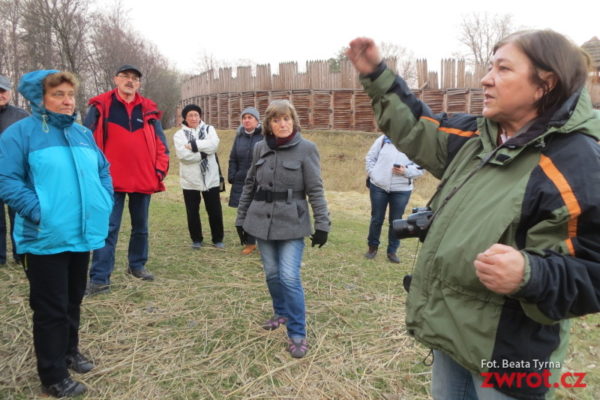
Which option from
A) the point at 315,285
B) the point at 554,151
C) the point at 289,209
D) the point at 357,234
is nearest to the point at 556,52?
the point at 554,151

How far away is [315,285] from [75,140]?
3.35 metres

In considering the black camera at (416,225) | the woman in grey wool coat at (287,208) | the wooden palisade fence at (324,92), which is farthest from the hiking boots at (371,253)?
the wooden palisade fence at (324,92)

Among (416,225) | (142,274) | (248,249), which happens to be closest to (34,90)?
(416,225)

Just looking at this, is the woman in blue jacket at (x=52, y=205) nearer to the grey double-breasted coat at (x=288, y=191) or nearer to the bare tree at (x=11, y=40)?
the grey double-breasted coat at (x=288, y=191)

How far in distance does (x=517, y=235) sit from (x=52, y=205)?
9.25 feet

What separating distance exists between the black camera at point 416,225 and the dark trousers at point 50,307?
7.51ft

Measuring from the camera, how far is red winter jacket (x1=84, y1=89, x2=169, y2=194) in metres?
4.86

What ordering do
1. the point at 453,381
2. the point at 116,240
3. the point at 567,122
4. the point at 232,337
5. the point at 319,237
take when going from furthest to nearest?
the point at 116,240
the point at 232,337
the point at 319,237
the point at 453,381
the point at 567,122

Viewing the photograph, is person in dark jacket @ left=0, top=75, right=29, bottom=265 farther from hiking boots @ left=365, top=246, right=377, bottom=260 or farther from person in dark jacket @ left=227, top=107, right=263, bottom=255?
hiking boots @ left=365, top=246, right=377, bottom=260

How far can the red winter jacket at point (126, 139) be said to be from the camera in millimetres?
4859

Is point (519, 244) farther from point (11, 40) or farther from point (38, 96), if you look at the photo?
point (11, 40)

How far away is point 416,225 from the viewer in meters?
2.03

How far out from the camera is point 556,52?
5.40 feet

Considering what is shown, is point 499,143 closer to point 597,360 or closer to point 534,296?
point 534,296
